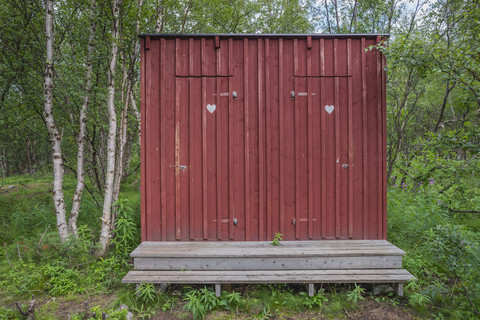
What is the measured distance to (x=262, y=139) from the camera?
3.79m

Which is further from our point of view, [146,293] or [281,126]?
[281,126]

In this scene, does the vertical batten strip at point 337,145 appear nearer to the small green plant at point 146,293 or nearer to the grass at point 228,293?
the grass at point 228,293

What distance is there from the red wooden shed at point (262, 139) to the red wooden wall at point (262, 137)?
0.05ft

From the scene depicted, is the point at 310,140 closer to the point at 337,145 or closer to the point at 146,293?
the point at 337,145

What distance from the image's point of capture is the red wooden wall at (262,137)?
12.3 feet

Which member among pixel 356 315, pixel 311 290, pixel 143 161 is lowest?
pixel 356 315

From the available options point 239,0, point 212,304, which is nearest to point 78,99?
point 212,304

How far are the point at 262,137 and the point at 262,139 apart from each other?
34 mm

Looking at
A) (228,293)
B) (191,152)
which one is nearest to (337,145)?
(191,152)

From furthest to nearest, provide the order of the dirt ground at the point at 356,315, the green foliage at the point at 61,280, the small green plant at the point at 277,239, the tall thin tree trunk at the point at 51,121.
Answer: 1. the tall thin tree trunk at the point at 51,121
2. the small green plant at the point at 277,239
3. the green foliage at the point at 61,280
4. the dirt ground at the point at 356,315

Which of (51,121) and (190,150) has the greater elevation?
(51,121)

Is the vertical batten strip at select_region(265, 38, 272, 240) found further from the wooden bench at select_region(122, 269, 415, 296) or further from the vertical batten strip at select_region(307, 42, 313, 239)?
the wooden bench at select_region(122, 269, 415, 296)

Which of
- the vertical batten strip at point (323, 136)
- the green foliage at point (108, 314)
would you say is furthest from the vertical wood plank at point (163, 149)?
the vertical batten strip at point (323, 136)

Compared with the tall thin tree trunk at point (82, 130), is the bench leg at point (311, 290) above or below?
below
